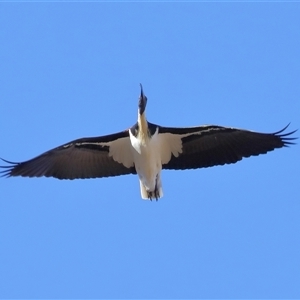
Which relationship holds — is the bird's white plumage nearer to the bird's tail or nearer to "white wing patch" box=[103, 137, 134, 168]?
the bird's tail

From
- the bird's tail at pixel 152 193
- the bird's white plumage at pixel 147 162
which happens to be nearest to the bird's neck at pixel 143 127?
the bird's white plumage at pixel 147 162

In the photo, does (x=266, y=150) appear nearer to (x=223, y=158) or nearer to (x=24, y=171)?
(x=223, y=158)

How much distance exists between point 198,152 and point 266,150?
1.52m

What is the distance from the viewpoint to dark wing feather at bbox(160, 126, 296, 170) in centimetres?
3894

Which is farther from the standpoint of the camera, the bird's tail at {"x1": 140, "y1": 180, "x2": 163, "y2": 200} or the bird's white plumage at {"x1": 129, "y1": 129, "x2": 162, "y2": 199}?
the bird's tail at {"x1": 140, "y1": 180, "x2": 163, "y2": 200}

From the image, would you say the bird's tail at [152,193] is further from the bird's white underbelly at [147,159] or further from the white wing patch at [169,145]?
the white wing patch at [169,145]

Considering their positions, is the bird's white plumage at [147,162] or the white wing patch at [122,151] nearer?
the bird's white plumage at [147,162]

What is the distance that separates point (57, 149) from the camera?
1542 inches

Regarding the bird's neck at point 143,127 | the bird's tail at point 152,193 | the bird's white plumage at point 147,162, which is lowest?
the bird's tail at point 152,193

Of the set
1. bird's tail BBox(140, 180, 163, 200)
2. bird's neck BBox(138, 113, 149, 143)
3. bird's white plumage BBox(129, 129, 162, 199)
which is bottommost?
bird's tail BBox(140, 180, 163, 200)

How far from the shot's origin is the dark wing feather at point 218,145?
3894cm

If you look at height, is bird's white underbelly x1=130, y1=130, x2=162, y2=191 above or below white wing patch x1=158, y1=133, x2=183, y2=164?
below

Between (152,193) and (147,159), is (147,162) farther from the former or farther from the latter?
(152,193)

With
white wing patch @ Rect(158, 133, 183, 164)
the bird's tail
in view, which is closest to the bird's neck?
white wing patch @ Rect(158, 133, 183, 164)
